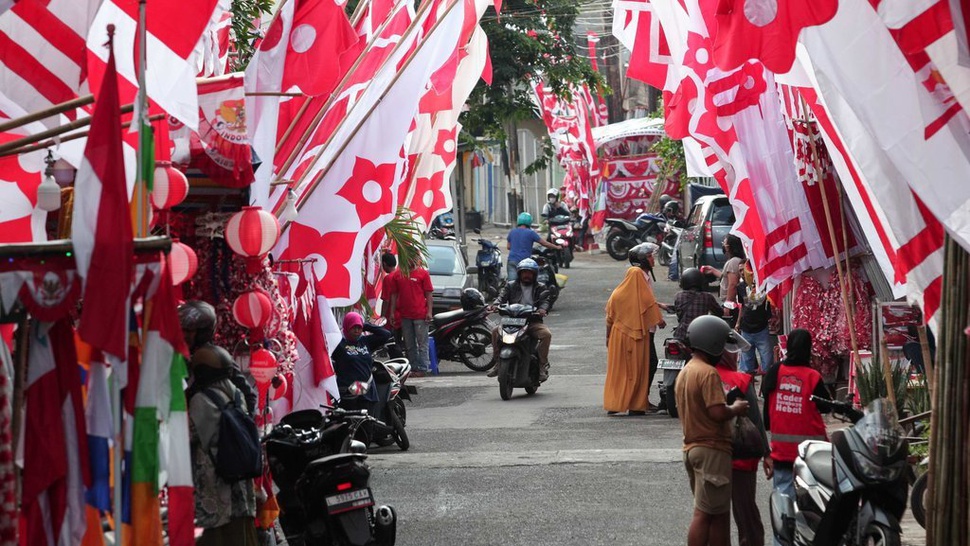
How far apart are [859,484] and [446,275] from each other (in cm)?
1655

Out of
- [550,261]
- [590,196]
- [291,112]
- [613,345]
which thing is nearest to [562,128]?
[590,196]

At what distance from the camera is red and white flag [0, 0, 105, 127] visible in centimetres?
683

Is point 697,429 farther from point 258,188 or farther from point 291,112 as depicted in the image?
point 291,112

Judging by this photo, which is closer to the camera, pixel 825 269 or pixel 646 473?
pixel 646 473

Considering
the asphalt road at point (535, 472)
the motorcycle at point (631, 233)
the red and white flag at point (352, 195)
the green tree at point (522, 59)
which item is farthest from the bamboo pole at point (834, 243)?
the motorcycle at point (631, 233)

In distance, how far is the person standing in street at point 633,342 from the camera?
1453cm

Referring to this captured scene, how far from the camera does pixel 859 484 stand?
7.14m

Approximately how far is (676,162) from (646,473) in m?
22.5

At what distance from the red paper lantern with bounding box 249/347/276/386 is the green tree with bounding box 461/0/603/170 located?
19927 millimetres

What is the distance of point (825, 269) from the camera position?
13.8m

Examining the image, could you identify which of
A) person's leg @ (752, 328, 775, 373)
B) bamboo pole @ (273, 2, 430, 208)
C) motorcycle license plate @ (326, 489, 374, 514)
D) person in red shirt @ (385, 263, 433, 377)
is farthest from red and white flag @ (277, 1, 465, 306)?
person in red shirt @ (385, 263, 433, 377)

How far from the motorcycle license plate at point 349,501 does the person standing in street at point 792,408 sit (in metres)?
2.41

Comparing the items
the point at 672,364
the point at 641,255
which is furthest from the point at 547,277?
the point at 672,364

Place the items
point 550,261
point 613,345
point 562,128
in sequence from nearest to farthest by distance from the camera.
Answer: point 613,345
point 550,261
point 562,128
